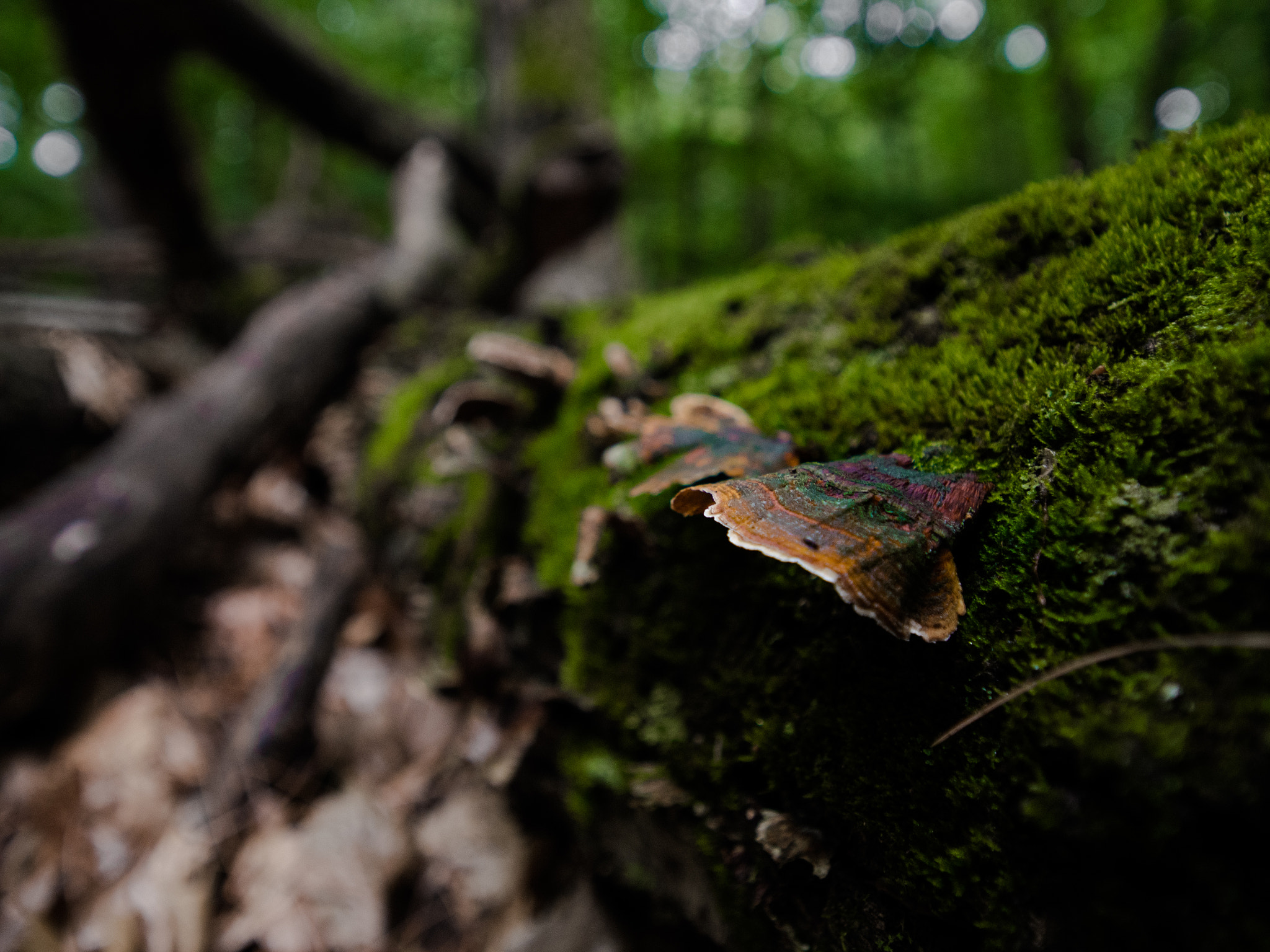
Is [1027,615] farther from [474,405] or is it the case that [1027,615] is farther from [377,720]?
[377,720]

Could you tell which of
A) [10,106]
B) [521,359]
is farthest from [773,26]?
[10,106]

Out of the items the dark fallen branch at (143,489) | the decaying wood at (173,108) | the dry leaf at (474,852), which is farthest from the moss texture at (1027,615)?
the decaying wood at (173,108)

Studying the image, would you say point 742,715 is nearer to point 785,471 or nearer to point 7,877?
point 785,471

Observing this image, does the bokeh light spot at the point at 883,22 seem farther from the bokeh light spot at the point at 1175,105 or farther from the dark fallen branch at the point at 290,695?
the dark fallen branch at the point at 290,695

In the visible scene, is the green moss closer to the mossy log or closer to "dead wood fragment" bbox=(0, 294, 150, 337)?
the mossy log

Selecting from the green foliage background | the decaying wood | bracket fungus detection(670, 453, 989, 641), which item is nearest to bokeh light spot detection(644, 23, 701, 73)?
the green foliage background

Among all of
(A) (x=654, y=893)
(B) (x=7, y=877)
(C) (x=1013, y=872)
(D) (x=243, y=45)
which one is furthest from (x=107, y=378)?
(C) (x=1013, y=872)

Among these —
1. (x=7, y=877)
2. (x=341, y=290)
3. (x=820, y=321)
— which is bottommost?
(x=7, y=877)
